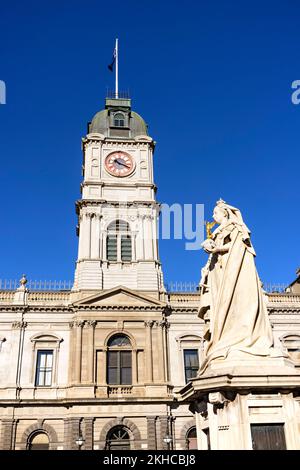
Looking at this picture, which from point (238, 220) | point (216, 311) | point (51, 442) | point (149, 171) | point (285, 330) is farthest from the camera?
point (149, 171)

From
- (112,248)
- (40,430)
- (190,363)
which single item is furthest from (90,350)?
(112,248)

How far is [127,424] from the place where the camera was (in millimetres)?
29125

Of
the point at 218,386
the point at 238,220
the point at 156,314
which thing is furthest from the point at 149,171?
the point at 218,386

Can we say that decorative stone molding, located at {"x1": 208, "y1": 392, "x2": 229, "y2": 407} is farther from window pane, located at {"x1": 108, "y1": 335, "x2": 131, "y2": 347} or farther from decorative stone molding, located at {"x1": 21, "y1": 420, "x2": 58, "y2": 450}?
window pane, located at {"x1": 108, "y1": 335, "x2": 131, "y2": 347}

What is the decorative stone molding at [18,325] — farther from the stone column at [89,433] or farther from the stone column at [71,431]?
the stone column at [89,433]

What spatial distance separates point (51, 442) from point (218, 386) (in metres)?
24.6

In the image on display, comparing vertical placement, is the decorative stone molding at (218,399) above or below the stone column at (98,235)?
below

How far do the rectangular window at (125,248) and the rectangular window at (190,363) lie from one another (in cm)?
804

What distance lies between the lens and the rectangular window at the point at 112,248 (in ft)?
114

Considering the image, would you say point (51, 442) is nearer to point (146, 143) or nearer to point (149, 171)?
point (149, 171)

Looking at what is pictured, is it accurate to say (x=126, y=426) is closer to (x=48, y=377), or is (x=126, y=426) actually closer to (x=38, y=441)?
(x=38, y=441)

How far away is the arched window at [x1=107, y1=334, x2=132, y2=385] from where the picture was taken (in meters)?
30.5

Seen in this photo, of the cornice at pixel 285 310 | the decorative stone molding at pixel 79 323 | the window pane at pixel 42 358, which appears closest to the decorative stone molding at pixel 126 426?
the window pane at pixel 42 358
